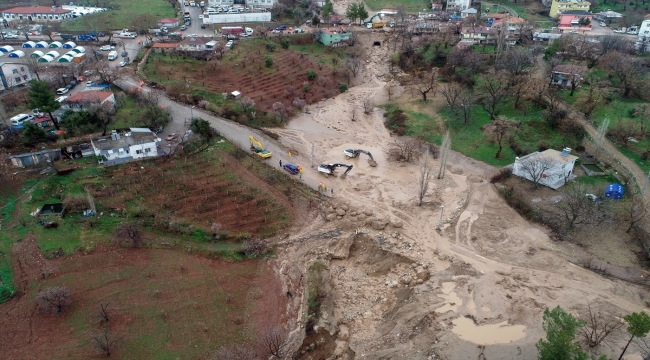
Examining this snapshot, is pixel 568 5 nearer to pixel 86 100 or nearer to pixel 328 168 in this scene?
pixel 328 168

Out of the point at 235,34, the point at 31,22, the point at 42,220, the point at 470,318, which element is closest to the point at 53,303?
the point at 42,220

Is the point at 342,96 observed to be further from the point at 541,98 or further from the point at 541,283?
the point at 541,283

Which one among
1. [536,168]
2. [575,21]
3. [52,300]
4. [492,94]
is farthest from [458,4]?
[52,300]

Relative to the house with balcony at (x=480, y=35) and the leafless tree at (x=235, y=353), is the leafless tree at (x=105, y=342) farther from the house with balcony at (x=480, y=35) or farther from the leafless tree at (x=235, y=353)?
the house with balcony at (x=480, y=35)

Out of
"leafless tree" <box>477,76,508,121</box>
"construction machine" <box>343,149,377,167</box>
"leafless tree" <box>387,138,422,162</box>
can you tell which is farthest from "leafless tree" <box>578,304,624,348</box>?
"leafless tree" <box>477,76,508,121</box>

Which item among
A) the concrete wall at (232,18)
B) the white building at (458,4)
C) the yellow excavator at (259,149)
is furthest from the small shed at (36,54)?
the white building at (458,4)
